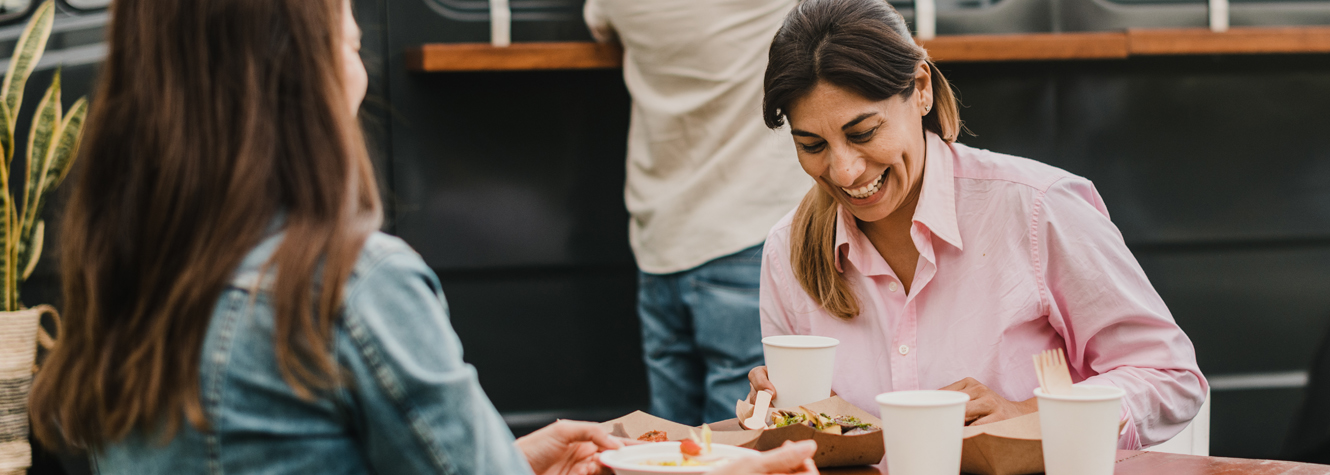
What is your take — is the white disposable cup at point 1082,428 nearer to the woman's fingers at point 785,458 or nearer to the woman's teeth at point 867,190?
the woman's fingers at point 785,458

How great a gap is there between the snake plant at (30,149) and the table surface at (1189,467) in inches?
79.1

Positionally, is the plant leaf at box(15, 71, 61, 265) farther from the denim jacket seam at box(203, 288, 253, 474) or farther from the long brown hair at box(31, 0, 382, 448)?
the denim jacket seam at box(203, 288, 253, 474)

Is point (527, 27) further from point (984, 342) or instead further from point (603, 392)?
point (984, 342)

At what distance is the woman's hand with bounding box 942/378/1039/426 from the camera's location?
4.35ft

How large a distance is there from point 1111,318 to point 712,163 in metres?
1.09

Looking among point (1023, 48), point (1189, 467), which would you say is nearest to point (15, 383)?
point (1189, 467)

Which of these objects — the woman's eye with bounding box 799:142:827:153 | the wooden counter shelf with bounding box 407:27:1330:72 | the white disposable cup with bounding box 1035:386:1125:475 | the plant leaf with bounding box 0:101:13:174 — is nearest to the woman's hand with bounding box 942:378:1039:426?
the white disposable cup with bounding box 1035:386:1125:475

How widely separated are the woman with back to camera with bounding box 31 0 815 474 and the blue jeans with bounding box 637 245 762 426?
4.97 feet

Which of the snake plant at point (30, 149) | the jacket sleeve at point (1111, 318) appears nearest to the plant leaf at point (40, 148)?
the snake plant at point (30, 149)

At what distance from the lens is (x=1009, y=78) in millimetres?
2758

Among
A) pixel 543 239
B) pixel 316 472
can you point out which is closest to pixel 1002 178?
pixel 316 472

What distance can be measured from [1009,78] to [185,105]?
7.70ft

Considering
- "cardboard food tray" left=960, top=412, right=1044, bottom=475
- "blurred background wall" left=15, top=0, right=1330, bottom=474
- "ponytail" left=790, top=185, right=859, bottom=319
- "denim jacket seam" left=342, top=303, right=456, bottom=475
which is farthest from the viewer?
"blurred background wall" left=15, top=0, right=1330, bottom=474

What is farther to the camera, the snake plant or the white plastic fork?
the snake plant
